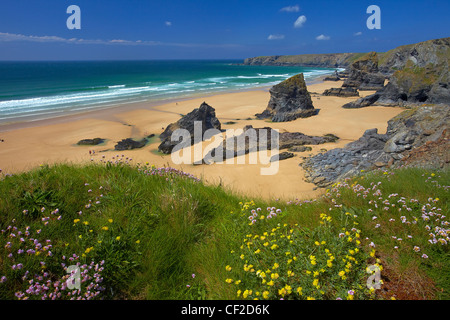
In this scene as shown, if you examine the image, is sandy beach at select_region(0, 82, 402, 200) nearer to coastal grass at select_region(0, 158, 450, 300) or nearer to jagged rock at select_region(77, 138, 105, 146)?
jagged rock at select_region(77, 138, 105, 146)

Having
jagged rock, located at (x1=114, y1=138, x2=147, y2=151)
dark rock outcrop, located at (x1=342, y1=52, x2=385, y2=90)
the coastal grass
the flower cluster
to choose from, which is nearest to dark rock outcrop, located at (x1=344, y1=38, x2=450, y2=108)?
dark rock outcrop, located at (x1=342, y1=52, x2=385, y2=90)

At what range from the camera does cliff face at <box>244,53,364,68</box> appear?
147 m

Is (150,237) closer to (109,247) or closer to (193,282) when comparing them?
(109,247)

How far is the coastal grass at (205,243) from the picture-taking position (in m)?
2.48

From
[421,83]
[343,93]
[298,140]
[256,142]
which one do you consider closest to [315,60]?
[343,93]

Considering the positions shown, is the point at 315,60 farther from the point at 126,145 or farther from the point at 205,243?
the point at 205,243

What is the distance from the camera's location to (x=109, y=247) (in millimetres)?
2814

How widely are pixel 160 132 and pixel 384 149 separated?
13.3 metres

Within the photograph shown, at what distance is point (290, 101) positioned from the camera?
21453 millimetres

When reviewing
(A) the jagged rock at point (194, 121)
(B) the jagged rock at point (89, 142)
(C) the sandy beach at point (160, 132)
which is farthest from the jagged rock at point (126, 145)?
(B) the jagged rock at point (89, 142)

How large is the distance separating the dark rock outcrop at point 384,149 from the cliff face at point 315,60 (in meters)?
143

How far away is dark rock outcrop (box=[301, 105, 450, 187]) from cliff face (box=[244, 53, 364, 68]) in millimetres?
142753

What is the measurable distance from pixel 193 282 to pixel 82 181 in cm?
244

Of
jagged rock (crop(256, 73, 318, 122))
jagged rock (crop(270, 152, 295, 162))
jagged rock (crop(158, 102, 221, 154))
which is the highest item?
jagged rock (crop(256, 73, 318, 122))
